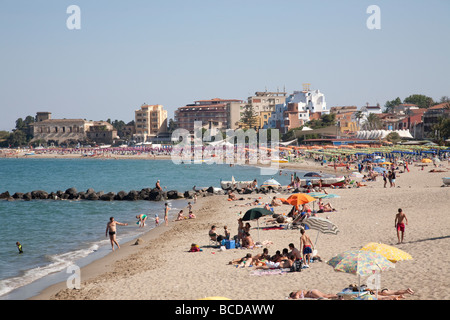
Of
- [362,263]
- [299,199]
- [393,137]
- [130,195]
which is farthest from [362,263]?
[393,137]

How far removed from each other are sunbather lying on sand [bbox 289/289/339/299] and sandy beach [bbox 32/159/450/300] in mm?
439

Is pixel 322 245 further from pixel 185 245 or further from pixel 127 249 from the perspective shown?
pixel 127 249

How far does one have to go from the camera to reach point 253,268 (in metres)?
13.1

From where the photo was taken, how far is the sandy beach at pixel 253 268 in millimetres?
10961

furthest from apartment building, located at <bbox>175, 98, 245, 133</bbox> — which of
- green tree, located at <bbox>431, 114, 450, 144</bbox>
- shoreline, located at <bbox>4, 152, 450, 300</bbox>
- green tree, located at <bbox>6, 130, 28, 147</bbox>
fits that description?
shoreline, located at <bbox>4, 152, 450, 300</bbox>

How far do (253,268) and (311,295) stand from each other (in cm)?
338

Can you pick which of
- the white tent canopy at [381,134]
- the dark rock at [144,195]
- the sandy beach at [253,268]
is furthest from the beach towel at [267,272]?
the white tent canopy at [381,134]

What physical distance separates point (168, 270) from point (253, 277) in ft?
9.41

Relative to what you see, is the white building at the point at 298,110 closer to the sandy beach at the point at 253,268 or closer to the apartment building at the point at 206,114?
the apartment building at the point at 206,114

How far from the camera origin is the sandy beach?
1096 cm

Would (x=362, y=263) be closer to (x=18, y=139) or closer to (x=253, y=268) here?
(x=253, y=268)

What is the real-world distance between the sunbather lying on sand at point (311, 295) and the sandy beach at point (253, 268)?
17.3 inches

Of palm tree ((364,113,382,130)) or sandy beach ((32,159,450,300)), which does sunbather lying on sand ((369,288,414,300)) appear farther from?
palm tree ((364,113,382,130))

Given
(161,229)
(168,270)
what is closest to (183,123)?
(161,229)
